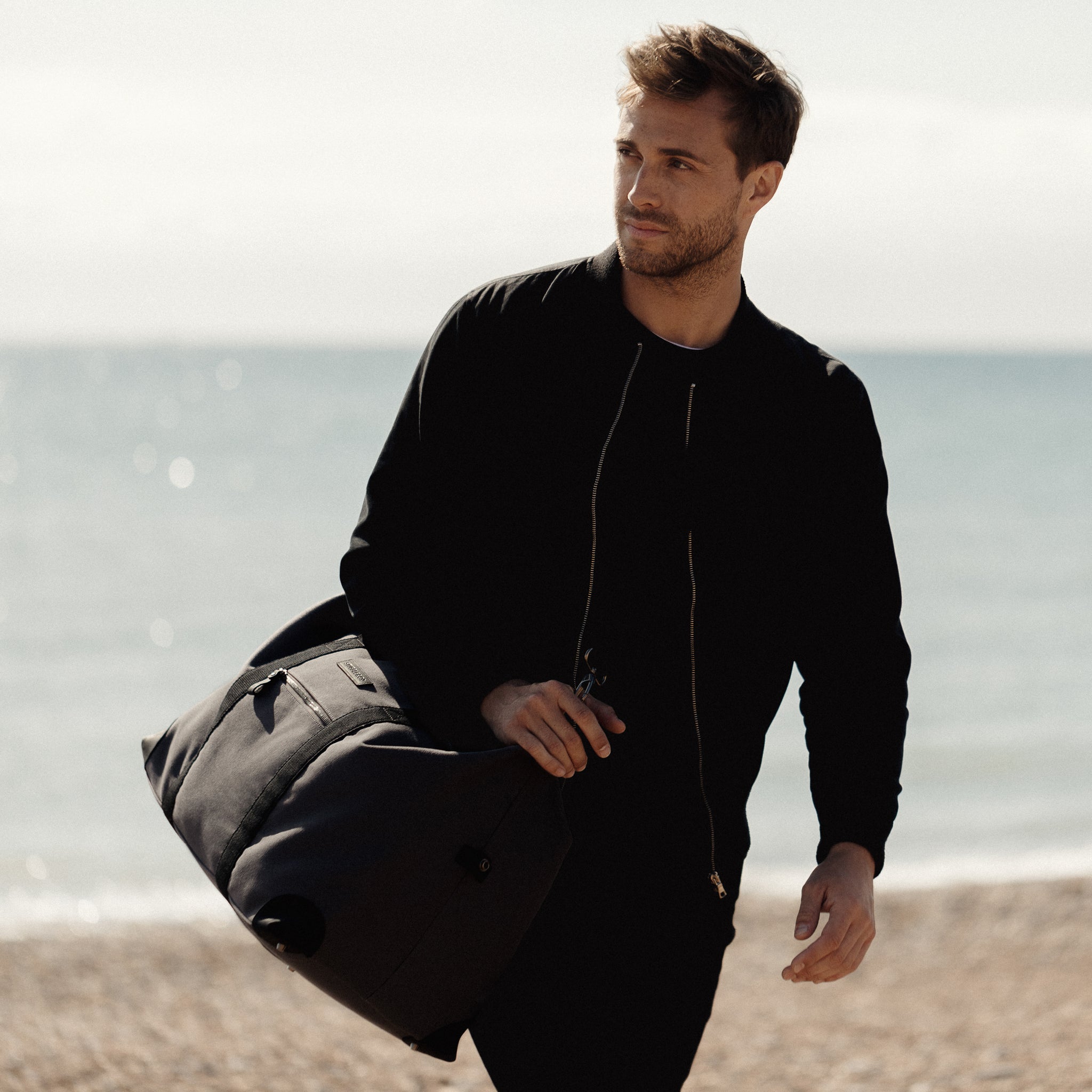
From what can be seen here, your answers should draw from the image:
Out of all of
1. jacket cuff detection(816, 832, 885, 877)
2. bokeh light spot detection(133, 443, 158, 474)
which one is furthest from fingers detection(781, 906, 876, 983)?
bokeh light spot detection(133, 443, 158, 474)

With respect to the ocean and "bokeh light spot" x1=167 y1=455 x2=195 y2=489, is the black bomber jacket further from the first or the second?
"bokeh light spot" x1=167 y1=455 x2=195 y2=489

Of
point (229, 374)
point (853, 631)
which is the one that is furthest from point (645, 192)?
point (229, 374)

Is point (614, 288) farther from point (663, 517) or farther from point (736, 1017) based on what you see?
point (736, 1017)

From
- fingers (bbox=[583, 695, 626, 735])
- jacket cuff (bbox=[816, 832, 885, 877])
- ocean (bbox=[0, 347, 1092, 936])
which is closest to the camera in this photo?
fingers (bbox=[583, 695, 626, 735])

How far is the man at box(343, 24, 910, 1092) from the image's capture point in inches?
92.2

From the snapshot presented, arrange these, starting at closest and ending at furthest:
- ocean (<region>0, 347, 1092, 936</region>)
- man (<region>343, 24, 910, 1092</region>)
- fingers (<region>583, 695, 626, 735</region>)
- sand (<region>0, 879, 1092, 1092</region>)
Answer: fingers (<region>583, 695, 626, 735</region>)
man (<region>343, 24, 910, 1092</region>)
sand (<region>0, 879, 1092, 1092</region>)
ocean (<region>0, 347, 1092, 936</region>)

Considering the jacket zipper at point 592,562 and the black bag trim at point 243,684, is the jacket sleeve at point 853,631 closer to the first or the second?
the jacket zipper at point 592,562

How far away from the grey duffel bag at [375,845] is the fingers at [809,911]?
1.43 ft

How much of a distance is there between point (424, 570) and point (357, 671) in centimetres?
20

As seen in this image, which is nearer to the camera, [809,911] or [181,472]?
[809,911]

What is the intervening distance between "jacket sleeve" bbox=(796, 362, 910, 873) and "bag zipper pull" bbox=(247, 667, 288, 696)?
0.91 m

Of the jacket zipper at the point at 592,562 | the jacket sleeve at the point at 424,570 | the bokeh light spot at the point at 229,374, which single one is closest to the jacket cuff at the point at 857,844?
the jacket zipper at the point at 592,562

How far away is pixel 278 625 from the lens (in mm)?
18312

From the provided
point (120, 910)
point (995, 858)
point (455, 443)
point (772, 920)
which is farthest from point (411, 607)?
point (995, 858)
